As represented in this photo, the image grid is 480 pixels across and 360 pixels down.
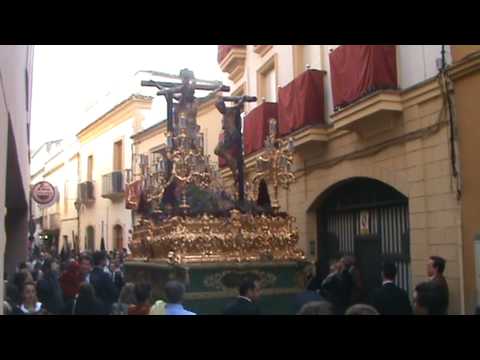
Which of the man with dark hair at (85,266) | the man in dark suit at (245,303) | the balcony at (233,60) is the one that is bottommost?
the man in dark suit at (245,303)

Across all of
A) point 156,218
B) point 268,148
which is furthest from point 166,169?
point 268,148

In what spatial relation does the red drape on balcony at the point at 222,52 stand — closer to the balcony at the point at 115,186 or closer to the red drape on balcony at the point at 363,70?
the red drape on balcony at the point at 363,70

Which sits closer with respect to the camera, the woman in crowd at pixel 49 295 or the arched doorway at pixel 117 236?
the woman in crowd at pixel 49 295

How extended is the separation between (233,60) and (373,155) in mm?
7006

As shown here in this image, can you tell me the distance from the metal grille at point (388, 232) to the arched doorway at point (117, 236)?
1412 cm

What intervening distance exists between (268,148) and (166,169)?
153 cm

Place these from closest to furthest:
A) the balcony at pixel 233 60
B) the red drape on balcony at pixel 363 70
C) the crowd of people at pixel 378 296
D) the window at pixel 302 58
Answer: the crowd of people at pixel 378 296, the red drape on balcony at pixel 363 70, the window at pixel 302 58, the balcony at pixel 233 60

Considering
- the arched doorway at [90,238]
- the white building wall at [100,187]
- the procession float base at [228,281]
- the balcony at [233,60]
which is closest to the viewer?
the procession float base at [228,281]

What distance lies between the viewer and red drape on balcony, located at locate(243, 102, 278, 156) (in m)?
13.0

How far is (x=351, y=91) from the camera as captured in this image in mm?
9453

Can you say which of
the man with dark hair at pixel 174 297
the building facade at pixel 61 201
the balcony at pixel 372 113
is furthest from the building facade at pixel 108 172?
the man with dark hair at pixel 174 297

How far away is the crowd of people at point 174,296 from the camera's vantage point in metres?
4.16

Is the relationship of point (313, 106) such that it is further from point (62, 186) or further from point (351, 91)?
point (62, 186)

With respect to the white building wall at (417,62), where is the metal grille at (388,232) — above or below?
below
